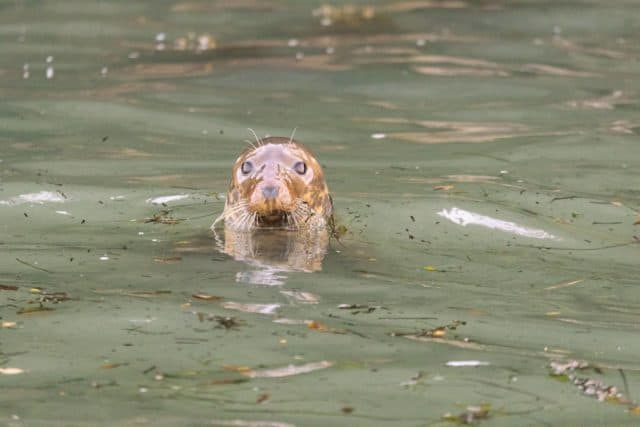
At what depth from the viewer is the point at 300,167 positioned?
941 centimetres

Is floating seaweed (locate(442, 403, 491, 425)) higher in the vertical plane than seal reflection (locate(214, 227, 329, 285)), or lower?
higher

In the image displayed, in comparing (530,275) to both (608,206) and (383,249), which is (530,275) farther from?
(608,206)

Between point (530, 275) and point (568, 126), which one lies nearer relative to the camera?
point (530, 275)

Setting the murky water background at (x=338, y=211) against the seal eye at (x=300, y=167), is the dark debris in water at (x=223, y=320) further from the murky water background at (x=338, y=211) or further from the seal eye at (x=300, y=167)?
the seal eye at (x=300, y=167)

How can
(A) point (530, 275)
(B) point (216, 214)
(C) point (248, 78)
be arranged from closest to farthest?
(A) point (530, 275) < (B) point (216, 214) < (C) point (248, 78)

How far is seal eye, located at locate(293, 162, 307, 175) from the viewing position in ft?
30.8

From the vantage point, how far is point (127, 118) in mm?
13297

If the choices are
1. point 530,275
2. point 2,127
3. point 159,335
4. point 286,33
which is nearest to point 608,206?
point 530,275

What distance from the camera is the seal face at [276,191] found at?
29.8 ft

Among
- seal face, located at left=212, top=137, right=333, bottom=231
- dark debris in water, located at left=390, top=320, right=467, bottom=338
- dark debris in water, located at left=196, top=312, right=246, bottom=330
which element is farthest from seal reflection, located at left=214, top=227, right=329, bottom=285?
dark debris in water, located at left=390, top=320, right=467, bottom=338

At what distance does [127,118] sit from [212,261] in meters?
4.92

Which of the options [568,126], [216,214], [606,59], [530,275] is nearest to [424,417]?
[530,275]

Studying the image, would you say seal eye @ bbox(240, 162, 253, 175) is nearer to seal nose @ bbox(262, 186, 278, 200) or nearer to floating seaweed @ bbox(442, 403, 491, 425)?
seal nose @ bbox(262, 186, 278, 200)

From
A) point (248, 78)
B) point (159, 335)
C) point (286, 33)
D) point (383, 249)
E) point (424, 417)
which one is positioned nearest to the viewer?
point (424, 417)
